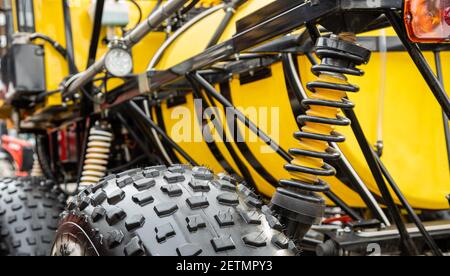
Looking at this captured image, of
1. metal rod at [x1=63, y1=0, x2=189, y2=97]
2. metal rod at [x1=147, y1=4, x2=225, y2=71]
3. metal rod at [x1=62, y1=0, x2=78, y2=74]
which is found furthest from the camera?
metal rod at [x1=62, y1=0, x2=78, y2=74]

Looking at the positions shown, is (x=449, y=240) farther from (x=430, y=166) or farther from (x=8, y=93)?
(x=8, y=93)

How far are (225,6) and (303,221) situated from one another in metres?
1.18

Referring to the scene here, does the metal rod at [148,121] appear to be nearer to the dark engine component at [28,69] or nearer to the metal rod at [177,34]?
the metal rod at [177,34]

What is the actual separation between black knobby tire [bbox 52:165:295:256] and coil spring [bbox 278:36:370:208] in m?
0.14

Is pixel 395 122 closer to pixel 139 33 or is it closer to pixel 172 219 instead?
pixel 172 219

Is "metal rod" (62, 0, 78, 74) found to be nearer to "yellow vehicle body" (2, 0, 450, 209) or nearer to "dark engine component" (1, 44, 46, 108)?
"dark engine component" (1, 44, 46, 108)

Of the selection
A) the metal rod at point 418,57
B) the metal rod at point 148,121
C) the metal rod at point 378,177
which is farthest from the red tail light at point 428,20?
the metal rod at point 148,121

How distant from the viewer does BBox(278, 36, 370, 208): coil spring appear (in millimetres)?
1384

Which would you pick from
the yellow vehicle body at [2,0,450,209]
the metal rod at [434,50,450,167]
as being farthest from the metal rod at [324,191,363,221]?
the metal rod at [434,50,450,167]

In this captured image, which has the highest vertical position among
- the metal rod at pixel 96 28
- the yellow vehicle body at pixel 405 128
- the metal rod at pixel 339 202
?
the metal rod at pixel 96 28

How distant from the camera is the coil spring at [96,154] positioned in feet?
9.87

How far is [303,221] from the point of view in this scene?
1551 mm

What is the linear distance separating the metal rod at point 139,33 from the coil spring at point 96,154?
0.28 m

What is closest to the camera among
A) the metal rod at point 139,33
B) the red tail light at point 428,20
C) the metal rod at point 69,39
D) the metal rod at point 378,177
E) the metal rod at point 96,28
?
the red tail light at point 428,20
